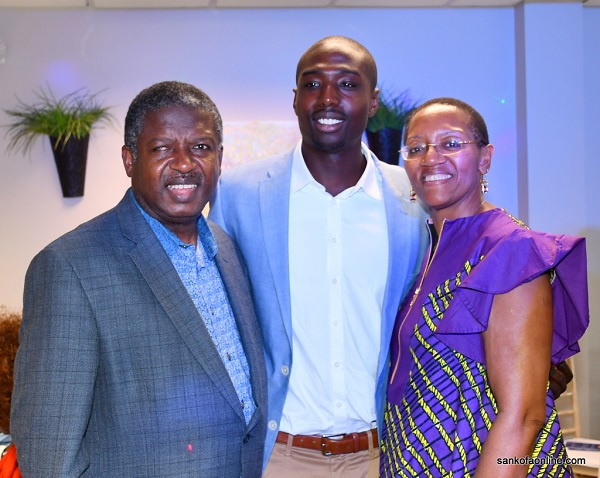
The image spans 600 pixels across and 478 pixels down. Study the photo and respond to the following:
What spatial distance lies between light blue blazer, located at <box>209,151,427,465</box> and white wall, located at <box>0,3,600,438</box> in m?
2.94

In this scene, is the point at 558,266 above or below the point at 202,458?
above

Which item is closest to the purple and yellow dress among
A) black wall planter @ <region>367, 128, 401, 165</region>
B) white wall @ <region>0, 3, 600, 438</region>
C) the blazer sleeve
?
the blazer sleeve

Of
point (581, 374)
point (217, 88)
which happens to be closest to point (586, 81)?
point (581, 374)

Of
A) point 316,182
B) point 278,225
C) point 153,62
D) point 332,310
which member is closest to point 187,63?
point 153,62

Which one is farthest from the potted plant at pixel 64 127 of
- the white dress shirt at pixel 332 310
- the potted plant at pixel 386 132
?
the white dress shirt at pixel 332 310

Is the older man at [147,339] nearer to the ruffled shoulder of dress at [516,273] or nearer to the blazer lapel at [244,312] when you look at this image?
the blazer lapel at [244,312]

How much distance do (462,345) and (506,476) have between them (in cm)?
30

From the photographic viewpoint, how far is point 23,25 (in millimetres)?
5273

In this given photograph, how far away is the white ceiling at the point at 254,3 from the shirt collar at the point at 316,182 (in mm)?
3063

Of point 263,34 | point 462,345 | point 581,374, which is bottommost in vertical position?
point 581,374

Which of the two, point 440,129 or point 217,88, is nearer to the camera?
point 440,129

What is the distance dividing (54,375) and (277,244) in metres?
0.91

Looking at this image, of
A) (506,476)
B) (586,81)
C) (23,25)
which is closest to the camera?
(506,476)

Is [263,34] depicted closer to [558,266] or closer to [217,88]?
[217,88]
